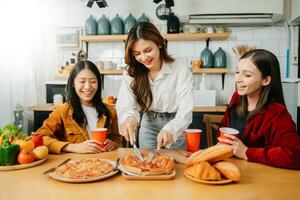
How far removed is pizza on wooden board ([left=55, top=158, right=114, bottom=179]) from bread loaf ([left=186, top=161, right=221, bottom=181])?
327 mm

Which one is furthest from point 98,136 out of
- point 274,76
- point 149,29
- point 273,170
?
point 274,76

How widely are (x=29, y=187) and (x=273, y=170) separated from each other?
3.14ft

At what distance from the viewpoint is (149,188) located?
Result: 3.48ft

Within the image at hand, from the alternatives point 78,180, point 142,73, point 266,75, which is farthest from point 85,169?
point 266,75

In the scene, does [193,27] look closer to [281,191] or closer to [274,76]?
[274,76]

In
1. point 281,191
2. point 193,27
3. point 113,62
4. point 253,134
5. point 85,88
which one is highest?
point 193,27

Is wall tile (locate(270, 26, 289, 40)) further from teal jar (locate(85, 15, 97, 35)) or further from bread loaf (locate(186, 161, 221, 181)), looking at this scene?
bread loaf (locate(186, 161, 221, 181))

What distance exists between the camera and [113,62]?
4344 mm

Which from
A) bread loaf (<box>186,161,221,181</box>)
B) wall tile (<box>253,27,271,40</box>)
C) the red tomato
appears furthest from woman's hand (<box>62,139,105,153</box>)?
wall tile (<box>253,27,271,40</box>)

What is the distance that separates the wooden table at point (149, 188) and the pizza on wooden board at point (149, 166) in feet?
0.13

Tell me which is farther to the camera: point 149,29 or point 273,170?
point 149,29

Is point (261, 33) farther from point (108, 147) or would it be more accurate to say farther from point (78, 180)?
point (78, 180)

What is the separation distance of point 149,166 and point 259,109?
2.35 ft

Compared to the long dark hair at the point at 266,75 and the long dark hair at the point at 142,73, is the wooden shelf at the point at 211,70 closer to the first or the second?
the long dark hair at the point at 142,73
